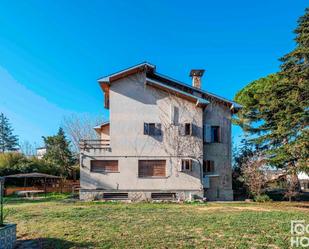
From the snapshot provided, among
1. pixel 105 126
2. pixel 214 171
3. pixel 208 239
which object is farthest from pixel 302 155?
pixel 105 126

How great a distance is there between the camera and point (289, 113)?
18.6 meters

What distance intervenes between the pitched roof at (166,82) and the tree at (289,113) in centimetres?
221

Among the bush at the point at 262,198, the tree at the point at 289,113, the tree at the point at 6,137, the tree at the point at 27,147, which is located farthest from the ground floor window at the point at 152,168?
the tree at the point at 6,137

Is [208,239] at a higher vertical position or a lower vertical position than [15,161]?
lower

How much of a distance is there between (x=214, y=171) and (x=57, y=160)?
61.4 feet

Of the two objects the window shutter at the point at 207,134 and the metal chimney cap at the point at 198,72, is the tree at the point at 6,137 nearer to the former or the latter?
the metal chimney cap at the point at 198,72

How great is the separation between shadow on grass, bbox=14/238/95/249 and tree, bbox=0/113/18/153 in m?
61.2

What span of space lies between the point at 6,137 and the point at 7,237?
63.3 m

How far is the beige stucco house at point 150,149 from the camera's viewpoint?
1950 centimetres

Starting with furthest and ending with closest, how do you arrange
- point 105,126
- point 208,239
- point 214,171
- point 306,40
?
1. point 105,126
2. point 214,171
3. point 306,40
4. point 208,239

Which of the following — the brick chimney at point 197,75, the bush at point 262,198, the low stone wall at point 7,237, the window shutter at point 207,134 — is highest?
the brick chimney at point 197,75

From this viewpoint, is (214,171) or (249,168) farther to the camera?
(214,171)

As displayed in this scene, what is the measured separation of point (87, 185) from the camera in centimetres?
1941

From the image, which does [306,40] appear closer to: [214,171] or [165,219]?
[214,171]
